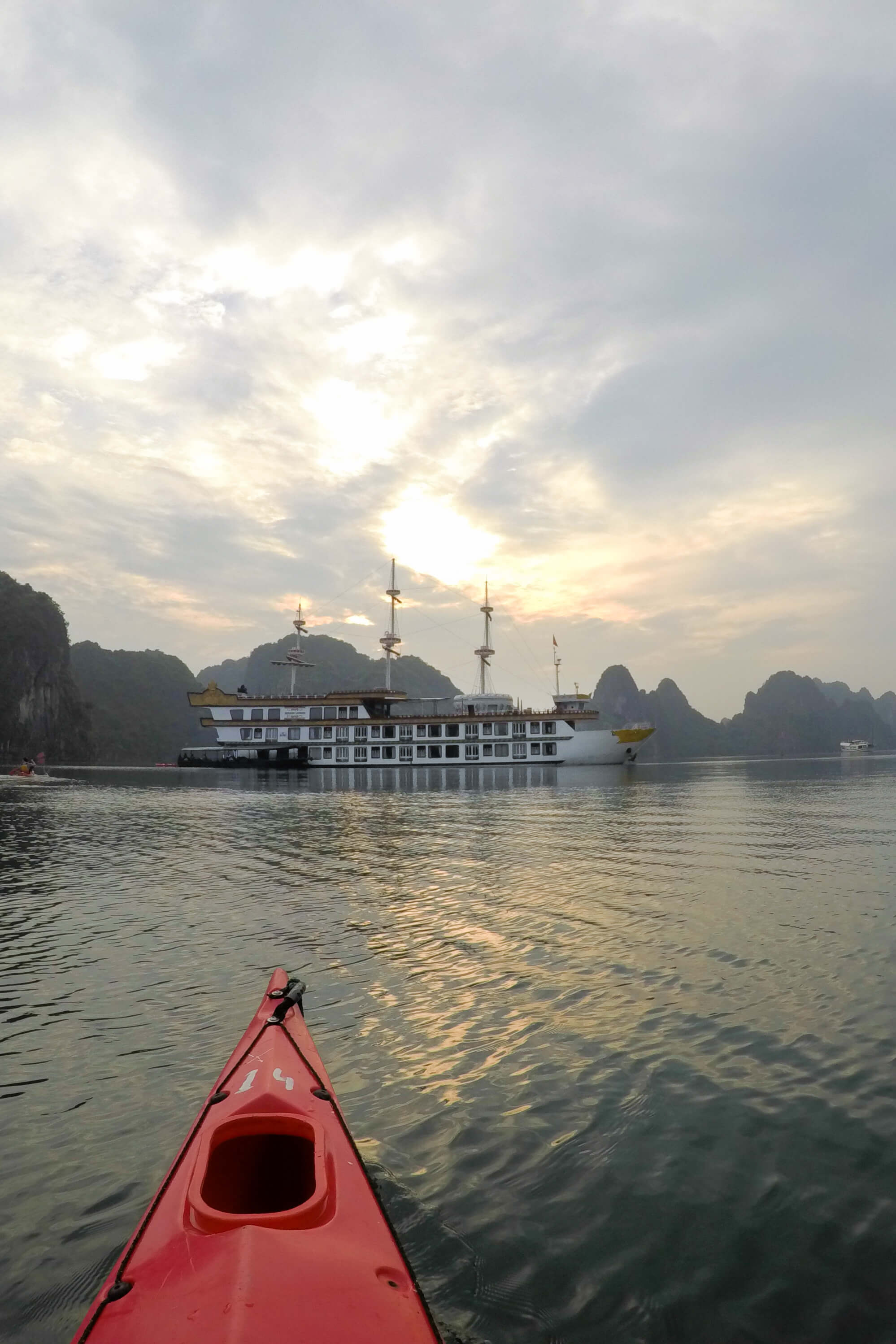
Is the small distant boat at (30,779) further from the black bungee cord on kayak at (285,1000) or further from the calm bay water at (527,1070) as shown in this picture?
the black bungee cord on kayak at (285,1000)

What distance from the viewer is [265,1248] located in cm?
338

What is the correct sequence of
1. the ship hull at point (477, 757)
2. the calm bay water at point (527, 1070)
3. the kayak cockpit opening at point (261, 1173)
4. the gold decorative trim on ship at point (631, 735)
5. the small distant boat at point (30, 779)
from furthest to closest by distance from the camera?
the ship hull at point (477, 757) < the gold decorative trim on ship at point (631, 735) < the small distant boat at point (30, 779) < the kayak cockpit opening at point (261, 1173) < the calm bay water at point (527, 1070)

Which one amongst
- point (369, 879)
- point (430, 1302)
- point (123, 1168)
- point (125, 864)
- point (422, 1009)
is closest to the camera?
point (430, 1302)

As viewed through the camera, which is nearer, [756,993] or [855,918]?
[756,993]

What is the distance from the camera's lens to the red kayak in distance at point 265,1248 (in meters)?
2.93

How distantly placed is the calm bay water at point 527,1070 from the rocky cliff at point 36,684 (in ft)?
526

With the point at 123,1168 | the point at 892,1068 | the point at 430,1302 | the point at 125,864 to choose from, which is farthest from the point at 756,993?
the point at 125,864

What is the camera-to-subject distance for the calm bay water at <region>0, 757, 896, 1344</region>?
4547mm

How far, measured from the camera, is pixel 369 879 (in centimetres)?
1825

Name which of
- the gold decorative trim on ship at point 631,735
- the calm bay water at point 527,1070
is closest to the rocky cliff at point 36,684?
the gold decorative trim on ship at point 631,735

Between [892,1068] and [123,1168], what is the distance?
7.60 m

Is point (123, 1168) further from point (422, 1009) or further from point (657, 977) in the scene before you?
point (657, 977)

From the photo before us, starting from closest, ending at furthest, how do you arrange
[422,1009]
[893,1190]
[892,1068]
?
[893,1190] → [892,1068] → [422,1009]

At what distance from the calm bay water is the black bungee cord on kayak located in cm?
89
